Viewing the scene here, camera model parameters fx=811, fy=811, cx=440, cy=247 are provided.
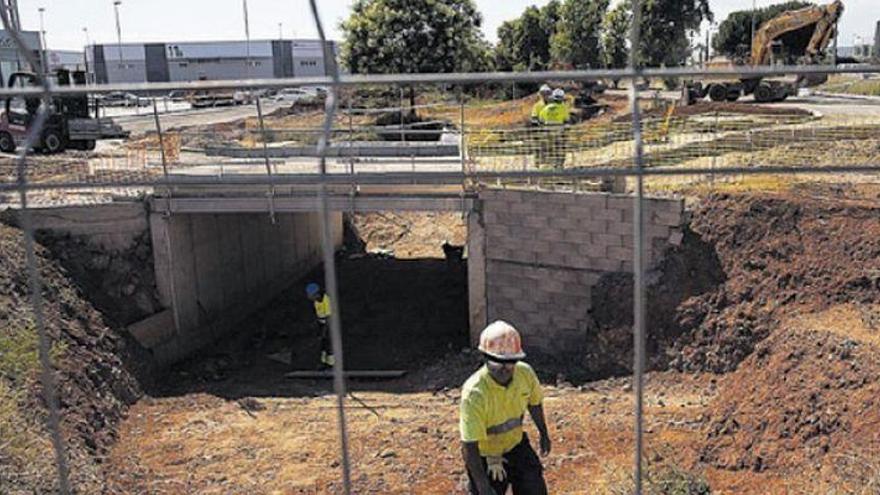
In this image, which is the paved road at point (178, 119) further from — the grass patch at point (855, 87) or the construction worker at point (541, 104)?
the grass patch at point (855, 87)

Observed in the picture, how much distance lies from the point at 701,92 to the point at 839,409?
67.1 feet

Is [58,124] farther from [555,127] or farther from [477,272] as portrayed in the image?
[555,127]

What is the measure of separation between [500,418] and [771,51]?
2407 cm

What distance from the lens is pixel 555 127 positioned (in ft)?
45.2

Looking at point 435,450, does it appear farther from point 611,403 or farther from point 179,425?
point 179,425

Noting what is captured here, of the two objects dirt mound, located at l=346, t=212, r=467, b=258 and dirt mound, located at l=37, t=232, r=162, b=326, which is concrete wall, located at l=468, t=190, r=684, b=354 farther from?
dirt mound, located at l=346, t=212, r=467, b=258

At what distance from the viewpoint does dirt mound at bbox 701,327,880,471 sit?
26.9 feet

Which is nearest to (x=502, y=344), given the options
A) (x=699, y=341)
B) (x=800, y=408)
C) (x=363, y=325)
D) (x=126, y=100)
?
(x=800, y=408)

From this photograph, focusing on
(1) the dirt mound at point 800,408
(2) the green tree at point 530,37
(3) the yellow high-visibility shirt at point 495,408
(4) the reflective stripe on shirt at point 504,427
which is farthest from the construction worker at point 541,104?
(2) the green tree at point 530,37

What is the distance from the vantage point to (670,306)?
1250 centimetres

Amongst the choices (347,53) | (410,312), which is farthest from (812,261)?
(347,53)

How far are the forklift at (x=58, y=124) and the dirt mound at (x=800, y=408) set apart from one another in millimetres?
18445

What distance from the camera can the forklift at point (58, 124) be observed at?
21781 millimetres

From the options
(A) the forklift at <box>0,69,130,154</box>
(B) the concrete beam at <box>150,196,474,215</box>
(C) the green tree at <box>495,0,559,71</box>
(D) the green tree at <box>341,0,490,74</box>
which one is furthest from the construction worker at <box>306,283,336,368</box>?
(C) the green tree at <box>495,0,559,71</box>
